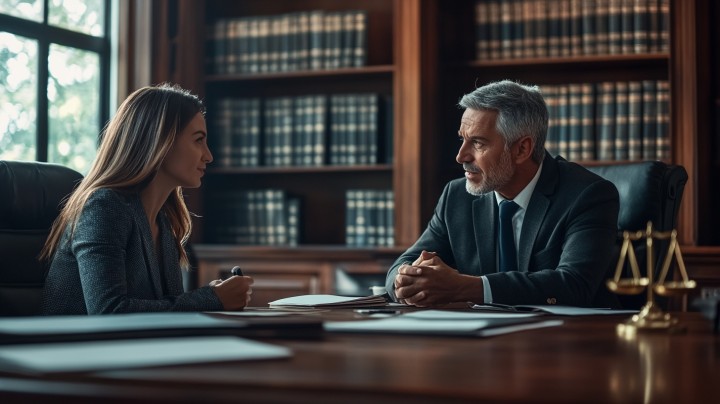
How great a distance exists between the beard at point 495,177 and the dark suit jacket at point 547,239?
0.03 m

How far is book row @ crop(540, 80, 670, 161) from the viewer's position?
3.82m

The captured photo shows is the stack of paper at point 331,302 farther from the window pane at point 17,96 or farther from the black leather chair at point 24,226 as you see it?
the window pane at point 17,96

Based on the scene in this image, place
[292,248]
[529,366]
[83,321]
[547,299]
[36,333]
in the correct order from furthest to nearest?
[292,248] → [547,299] → [83,321] → [36,333] → [529,366]

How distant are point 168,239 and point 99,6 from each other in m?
2.44

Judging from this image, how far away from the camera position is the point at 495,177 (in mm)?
2613

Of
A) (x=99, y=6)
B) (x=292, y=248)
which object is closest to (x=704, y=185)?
(x=292, y=248)

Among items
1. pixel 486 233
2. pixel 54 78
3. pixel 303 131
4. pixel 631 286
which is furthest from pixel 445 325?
pixel 54 78

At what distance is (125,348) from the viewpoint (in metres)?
1.01

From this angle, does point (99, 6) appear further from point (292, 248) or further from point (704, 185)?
point (704, 185)

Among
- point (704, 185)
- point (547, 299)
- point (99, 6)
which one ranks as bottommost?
point (547, 299)

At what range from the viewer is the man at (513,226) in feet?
6.89

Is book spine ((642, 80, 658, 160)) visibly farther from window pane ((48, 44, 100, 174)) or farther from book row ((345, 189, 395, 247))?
window pane ((48, 44, 100, 174))

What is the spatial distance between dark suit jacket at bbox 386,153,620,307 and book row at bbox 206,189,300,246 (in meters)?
1.68

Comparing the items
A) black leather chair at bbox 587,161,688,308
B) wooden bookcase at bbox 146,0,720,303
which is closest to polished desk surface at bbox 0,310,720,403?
black leather chair at bbox 587,161,688,308
